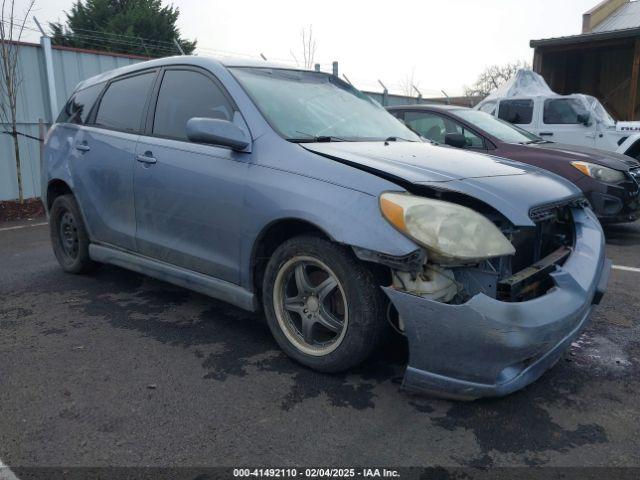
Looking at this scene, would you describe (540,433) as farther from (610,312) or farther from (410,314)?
(610,312)

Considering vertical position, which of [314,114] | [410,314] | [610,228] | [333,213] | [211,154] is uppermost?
[314,114]

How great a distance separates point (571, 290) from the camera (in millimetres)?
2559

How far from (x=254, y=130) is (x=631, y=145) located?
25.9ft

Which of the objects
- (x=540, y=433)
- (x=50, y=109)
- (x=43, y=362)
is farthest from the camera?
(x=50, y=109)

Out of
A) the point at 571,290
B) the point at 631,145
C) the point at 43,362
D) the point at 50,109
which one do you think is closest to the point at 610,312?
the point at 571,290

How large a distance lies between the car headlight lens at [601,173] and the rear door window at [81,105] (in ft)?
17.0

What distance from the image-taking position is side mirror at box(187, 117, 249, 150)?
3.01 metres

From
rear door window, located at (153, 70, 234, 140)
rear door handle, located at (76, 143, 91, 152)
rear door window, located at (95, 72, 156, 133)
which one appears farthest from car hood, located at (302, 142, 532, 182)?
rear door handle, located at (76, 143, 91, 152)

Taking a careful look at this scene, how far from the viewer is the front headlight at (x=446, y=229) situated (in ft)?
7.79

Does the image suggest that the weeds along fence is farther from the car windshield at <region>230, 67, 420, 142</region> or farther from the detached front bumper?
the detached front bumper

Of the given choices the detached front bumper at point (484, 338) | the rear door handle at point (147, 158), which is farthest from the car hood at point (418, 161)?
the rear door handle at point (147, 158)

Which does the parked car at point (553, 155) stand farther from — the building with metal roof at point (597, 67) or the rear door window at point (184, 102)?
the building with metal roof at point (597, 67)

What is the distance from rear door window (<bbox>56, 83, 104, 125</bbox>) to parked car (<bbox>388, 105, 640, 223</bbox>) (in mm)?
3414

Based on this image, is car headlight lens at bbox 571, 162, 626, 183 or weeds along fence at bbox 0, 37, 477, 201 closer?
A: car headlight lens at bbox 571, 162, 626, 183
